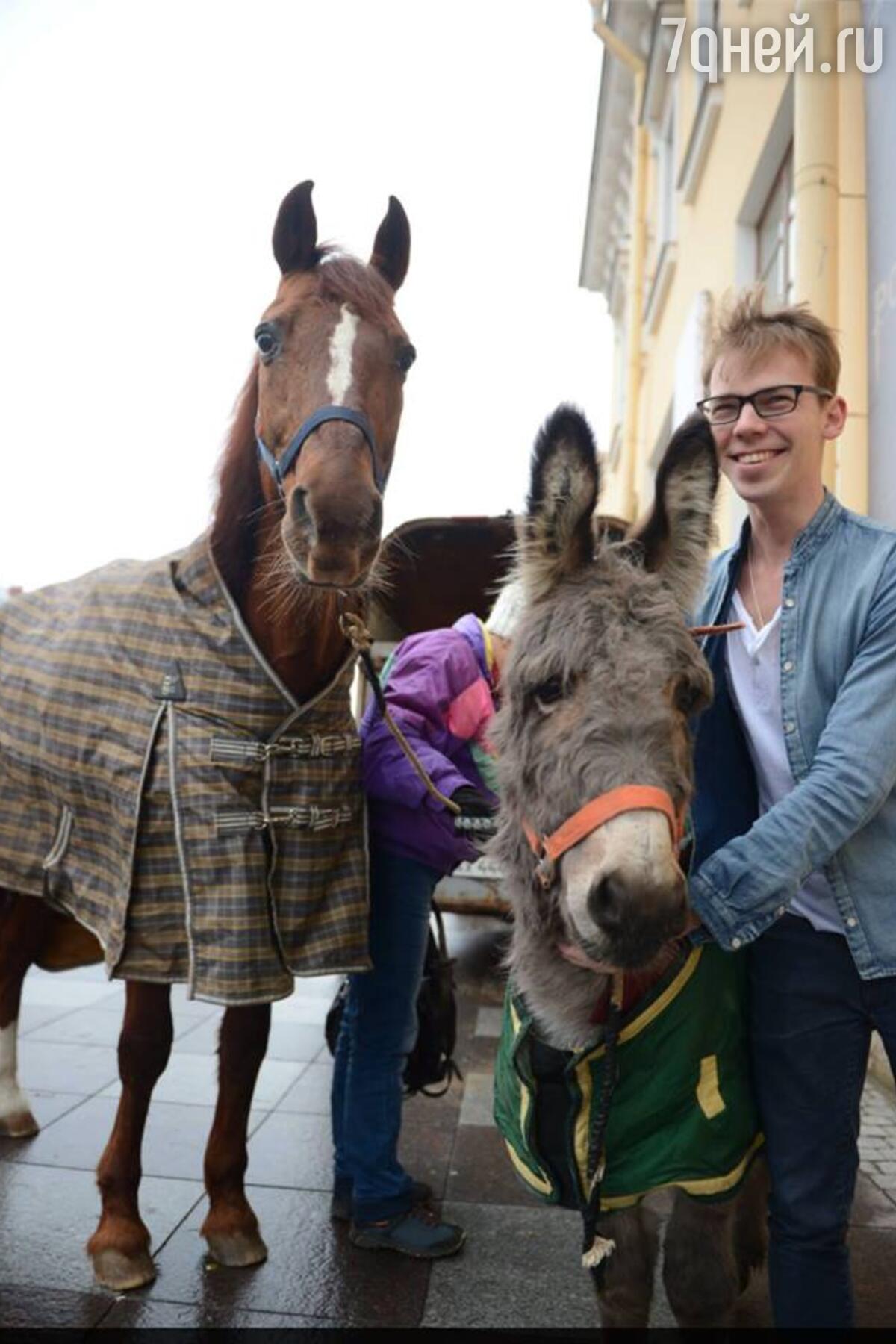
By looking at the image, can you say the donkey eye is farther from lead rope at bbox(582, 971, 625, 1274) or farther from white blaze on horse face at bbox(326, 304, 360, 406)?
white blaze on horse face at bbox(326, 304, 360, 406)

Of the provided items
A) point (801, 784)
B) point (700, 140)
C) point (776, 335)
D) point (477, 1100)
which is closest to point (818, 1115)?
point (801, 784)

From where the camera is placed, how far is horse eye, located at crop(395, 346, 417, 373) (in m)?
2.90

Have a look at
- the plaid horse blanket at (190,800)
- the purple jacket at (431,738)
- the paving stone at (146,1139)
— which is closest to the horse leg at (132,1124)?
the plaid horse blanket at (190,800)

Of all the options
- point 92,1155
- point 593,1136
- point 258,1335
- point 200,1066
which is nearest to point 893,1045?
point 593,1136

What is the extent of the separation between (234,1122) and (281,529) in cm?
183

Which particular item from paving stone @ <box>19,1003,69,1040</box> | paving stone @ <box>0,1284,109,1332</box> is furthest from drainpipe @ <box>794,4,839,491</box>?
paving stone @ <box>19,1003,69,1040</box>

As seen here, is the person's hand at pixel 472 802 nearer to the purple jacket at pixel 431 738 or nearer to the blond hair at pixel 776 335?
the purple jacket at pixel 431 738

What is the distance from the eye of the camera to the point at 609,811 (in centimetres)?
165

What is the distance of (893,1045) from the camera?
1909 mm

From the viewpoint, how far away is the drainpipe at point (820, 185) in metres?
4.57

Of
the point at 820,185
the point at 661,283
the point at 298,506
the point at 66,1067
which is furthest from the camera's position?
the point at 661,283

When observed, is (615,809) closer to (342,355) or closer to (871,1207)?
(342,355)

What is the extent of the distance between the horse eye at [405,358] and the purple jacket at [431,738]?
837mm

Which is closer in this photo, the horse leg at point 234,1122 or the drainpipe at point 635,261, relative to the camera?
the horse leg at point 234,1122
